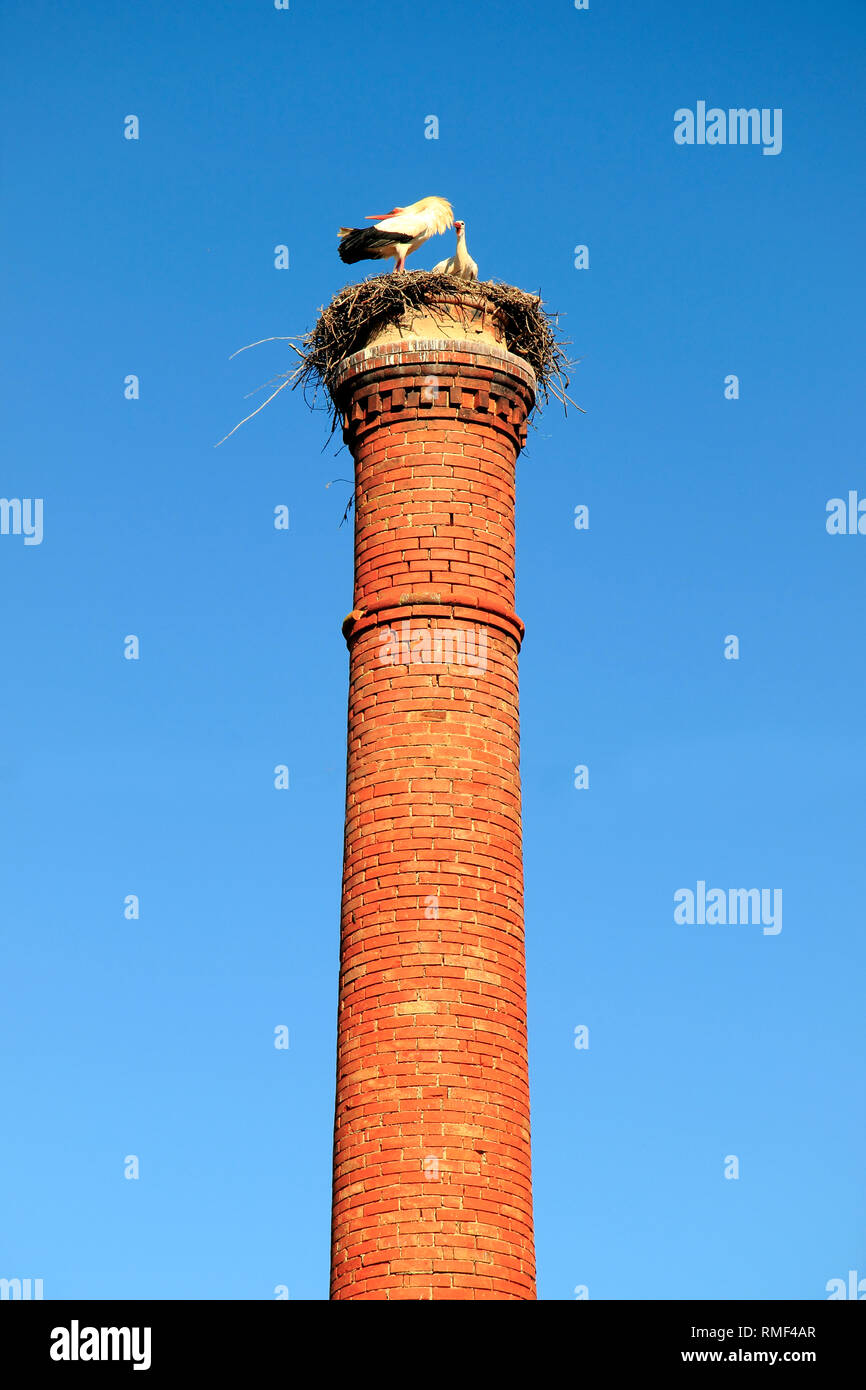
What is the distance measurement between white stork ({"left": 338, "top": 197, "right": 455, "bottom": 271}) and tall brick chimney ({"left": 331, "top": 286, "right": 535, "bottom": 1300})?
1348 millimetres

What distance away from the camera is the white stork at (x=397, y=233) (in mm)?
16812

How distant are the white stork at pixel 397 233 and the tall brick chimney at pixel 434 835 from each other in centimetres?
135

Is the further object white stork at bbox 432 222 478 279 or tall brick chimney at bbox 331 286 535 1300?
white stork at bbox 432 222 478 279

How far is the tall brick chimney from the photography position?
13.3 meters

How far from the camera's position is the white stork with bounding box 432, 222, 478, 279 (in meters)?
16.1

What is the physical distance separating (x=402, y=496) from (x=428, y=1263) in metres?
5.48

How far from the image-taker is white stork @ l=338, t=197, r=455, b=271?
55.2 ft

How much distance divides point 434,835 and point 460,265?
15.6 feet

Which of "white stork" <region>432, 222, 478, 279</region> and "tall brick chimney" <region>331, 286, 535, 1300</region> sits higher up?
"white stork" <region>432, 222, 478, 279</region>

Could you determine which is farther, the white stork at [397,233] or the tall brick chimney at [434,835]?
the white stork at [397,233]

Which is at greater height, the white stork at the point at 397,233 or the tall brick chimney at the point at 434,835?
the white stork at the point at 397,233

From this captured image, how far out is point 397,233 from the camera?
55.2ft

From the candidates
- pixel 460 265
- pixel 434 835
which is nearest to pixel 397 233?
pixel 460 265

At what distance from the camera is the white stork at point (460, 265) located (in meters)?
16.1
